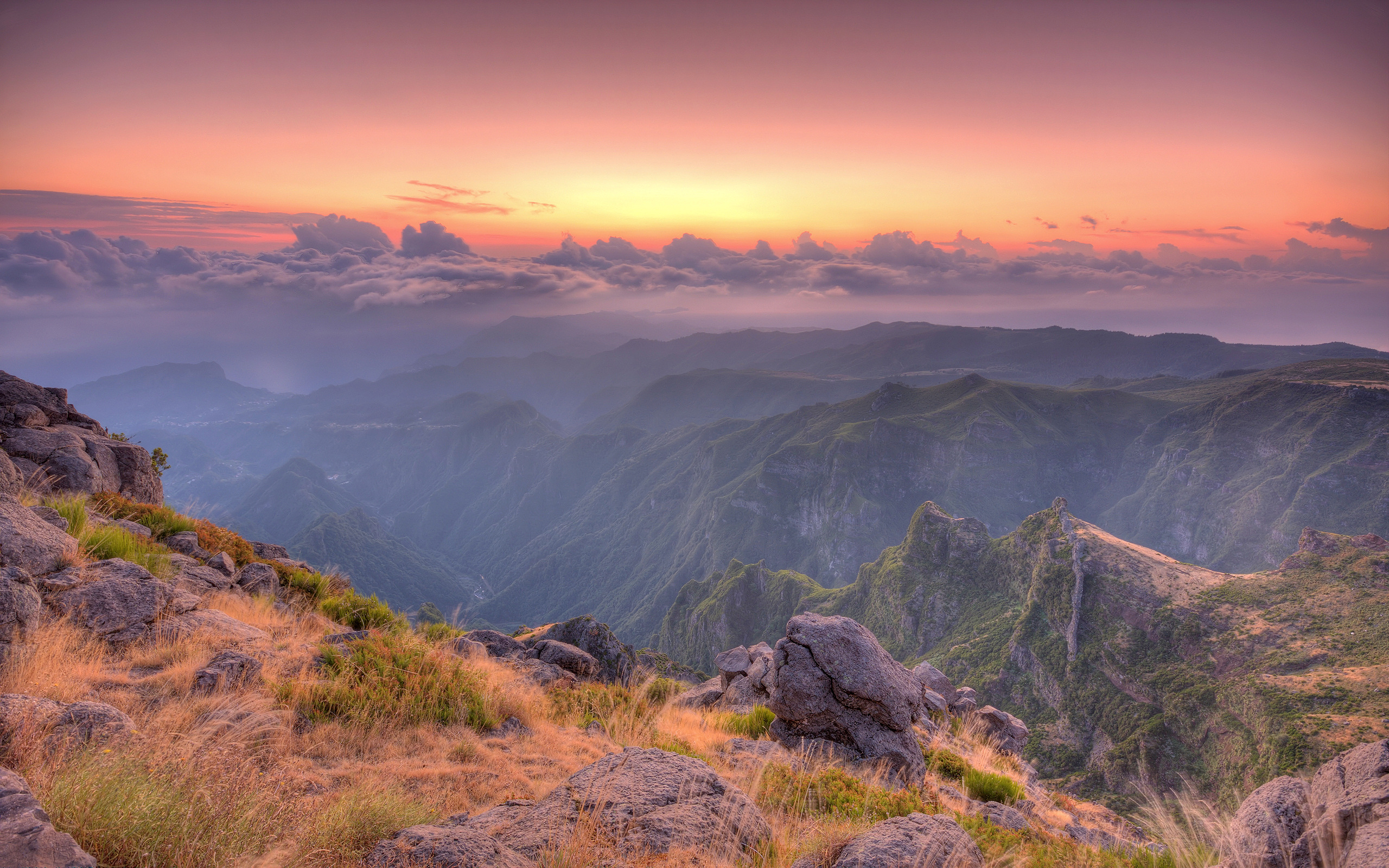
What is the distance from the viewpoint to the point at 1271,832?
22.0 ft

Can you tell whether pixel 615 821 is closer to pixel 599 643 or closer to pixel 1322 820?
pixel 1322 820

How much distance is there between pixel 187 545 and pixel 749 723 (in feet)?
53.2

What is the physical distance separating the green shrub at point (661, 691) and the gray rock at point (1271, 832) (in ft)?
34.6

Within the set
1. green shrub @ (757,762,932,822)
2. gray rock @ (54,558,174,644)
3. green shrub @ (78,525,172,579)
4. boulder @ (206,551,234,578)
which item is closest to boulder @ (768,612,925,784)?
green shrub @ (757,762,932,822)

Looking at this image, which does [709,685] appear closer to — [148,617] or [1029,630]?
[148,617]

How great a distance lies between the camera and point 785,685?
490 inches

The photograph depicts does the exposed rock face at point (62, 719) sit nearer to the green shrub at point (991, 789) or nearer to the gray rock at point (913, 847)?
the gray rock at point (913, 847)

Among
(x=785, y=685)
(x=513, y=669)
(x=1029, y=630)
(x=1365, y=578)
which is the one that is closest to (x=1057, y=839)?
(x=785, y=685)

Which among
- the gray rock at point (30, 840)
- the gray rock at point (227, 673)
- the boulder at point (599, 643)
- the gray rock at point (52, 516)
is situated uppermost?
the gray rock at point (30, 840)

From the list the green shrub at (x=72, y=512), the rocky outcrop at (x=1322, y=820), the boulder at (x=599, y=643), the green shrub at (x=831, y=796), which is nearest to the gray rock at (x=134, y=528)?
the green shrub at (x=72, y=512)

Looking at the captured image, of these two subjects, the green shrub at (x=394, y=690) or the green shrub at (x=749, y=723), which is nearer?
the green shrub at (x=394, y=690)

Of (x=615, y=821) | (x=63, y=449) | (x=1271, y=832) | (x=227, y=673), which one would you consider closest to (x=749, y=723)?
(x=615, y=821)

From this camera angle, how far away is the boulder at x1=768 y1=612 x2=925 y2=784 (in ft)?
39.5

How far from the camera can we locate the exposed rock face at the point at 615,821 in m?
5.18
